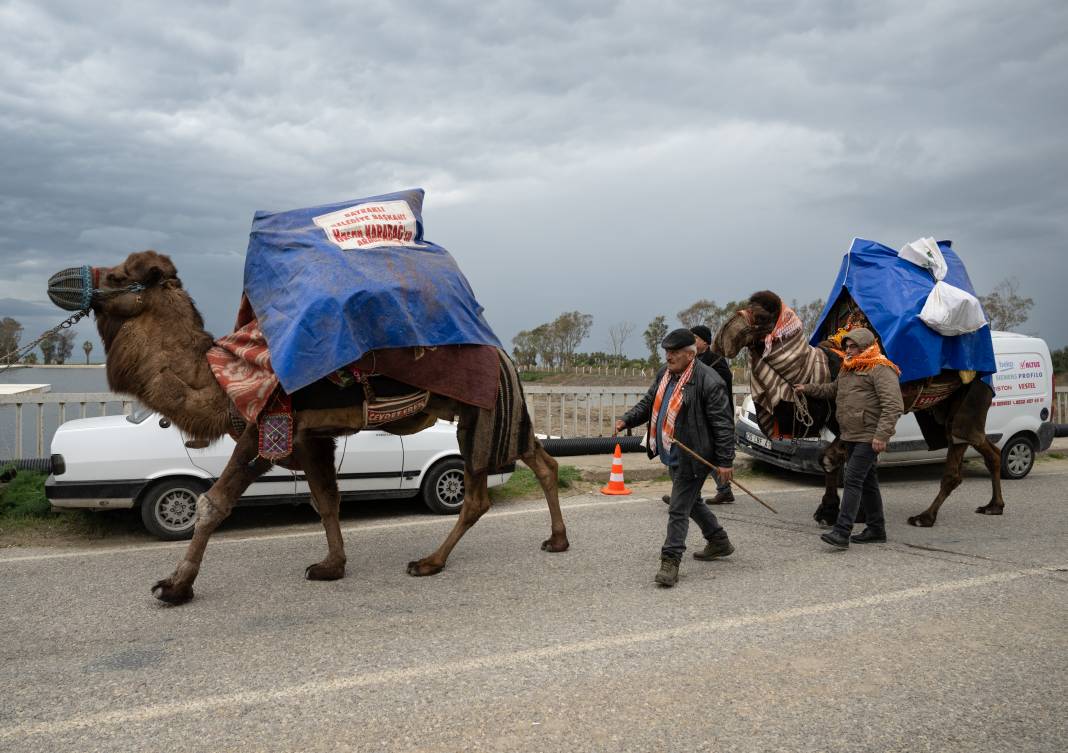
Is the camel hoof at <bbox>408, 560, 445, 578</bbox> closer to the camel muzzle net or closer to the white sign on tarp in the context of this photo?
the white sign on tarp

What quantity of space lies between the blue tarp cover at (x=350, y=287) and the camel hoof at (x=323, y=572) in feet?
5.33

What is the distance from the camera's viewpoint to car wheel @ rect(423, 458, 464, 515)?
8.69m

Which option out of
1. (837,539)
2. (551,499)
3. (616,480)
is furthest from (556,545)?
(616,480)

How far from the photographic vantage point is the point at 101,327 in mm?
5555

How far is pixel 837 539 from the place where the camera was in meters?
6.92

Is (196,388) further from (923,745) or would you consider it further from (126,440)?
(923,745)

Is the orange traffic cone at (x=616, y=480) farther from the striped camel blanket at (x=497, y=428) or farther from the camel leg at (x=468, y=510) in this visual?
the camel leg at (x=468, y=510)

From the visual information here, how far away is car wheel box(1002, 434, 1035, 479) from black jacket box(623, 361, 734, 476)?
24.0 feet

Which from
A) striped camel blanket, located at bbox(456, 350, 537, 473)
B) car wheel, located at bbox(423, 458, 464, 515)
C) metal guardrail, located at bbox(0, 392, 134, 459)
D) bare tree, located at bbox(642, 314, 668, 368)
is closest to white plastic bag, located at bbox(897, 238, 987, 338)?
striped camel blanket, located at bbox(456, 350, 537, 473)

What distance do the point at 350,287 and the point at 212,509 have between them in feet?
5.52

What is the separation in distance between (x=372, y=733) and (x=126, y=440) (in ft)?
16.4

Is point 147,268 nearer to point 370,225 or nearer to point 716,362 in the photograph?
point 370,225

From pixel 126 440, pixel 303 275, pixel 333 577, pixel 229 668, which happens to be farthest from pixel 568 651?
pixel 126 440

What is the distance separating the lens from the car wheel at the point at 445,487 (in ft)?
Answer: 28.5
